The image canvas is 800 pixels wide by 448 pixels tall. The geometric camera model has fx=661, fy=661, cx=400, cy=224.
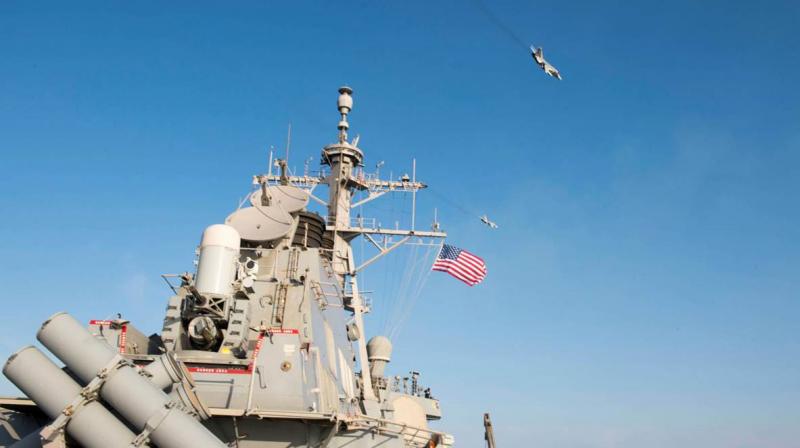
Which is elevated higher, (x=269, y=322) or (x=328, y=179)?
(x=328, y=179)

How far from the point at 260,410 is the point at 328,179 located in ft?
54.9

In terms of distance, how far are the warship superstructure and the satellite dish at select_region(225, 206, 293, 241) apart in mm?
33

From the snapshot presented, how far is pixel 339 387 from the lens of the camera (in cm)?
1443

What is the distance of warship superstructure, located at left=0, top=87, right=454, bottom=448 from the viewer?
31.3 feet

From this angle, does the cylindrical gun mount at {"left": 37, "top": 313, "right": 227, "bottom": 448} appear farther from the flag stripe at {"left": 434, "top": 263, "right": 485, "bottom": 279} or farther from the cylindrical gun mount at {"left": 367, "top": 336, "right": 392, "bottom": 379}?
the flag stripe at {"left": 434, "top": 263, "right": 485, "bottom": 279}

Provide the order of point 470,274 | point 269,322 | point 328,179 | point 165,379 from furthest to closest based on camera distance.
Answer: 1. point 328,179
2. point 470,274
3. point 269,322
4. point 165,379

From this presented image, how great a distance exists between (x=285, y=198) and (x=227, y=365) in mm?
6334

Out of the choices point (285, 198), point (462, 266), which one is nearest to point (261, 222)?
point (285, 198)

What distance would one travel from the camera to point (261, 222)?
16109 millimetres

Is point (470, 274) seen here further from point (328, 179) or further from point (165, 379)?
Answer: point (165, 379)

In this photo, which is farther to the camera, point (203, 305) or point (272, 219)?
point (272, 219)

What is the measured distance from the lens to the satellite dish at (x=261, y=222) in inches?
621

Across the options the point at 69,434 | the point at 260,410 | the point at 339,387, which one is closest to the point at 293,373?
the point at 260,410

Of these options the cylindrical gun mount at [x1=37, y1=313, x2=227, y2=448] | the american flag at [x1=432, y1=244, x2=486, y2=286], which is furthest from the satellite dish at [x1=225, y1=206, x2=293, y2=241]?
the american flag at [x1=432, y1=244, x2=486, y2=286]
